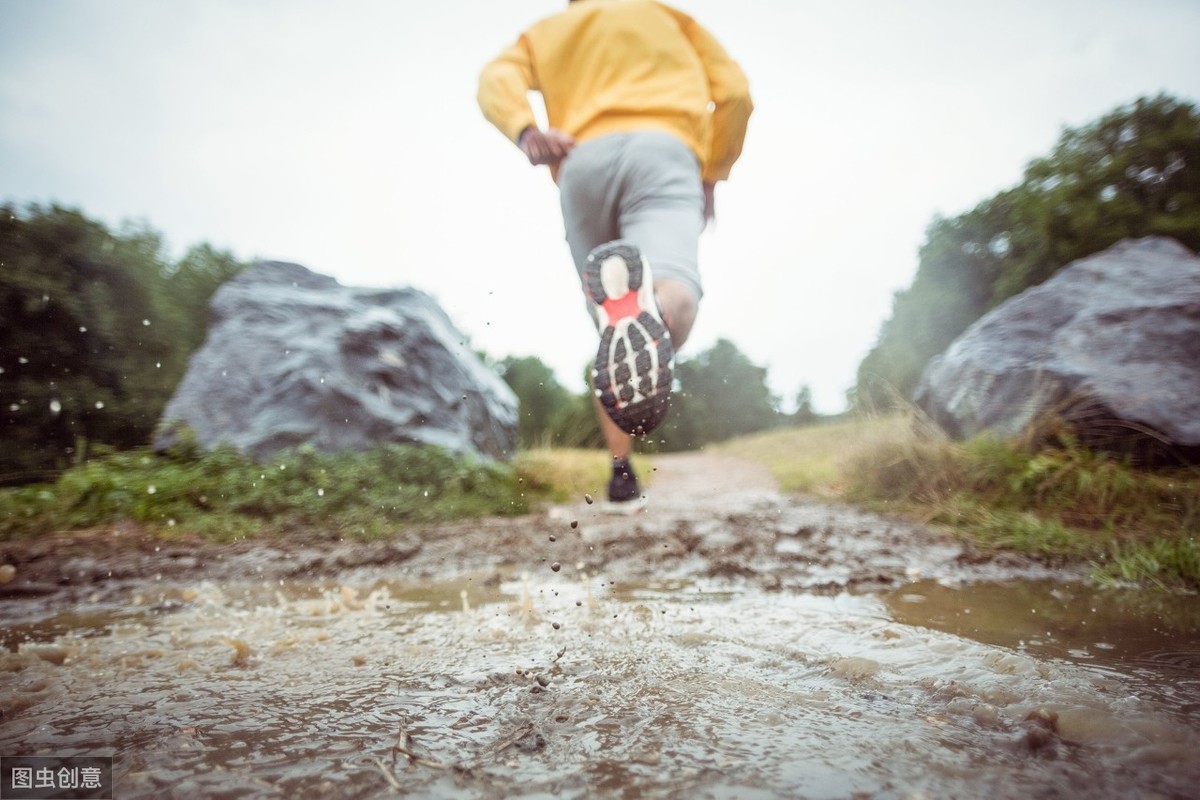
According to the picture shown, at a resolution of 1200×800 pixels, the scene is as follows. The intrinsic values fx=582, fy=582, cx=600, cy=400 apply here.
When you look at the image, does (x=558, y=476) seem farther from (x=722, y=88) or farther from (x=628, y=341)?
(x=628, y=341)

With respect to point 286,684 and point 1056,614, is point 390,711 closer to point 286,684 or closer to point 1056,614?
point 286,684

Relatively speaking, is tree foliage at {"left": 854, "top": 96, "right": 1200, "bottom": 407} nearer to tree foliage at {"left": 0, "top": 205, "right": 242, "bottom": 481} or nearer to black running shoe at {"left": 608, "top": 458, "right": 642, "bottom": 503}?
black running shoe at {"left": 608, "top": 458, "right": 642, "bottom": 503}

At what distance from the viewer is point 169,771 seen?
0.81 metres

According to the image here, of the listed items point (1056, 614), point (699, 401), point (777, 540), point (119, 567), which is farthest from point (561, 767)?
point (699, 401)

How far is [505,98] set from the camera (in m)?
2.31

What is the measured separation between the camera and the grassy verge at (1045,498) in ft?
7.22

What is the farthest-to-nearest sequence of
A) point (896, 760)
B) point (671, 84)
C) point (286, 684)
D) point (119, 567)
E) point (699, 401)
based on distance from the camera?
point (699, 401) < point (119, 567) < point (671, 84) < point (286, 684) < point (896, 760)

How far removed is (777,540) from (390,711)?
7.17ft

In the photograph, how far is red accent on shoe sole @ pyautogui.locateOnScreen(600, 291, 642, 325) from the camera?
5.85ft

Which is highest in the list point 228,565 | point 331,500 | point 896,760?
point 331,500

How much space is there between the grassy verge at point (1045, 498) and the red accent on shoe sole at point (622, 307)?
1.91 m

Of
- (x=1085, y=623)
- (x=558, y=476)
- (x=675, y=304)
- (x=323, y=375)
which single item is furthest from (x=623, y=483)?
(x=323, y=375)

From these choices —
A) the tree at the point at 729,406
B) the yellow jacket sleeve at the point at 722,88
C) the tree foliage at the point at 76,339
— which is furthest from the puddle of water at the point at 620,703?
the tree at the point at 729,406

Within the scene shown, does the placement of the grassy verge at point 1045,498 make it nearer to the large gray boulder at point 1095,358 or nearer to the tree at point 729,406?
the large gray boulder at point 1095,358
